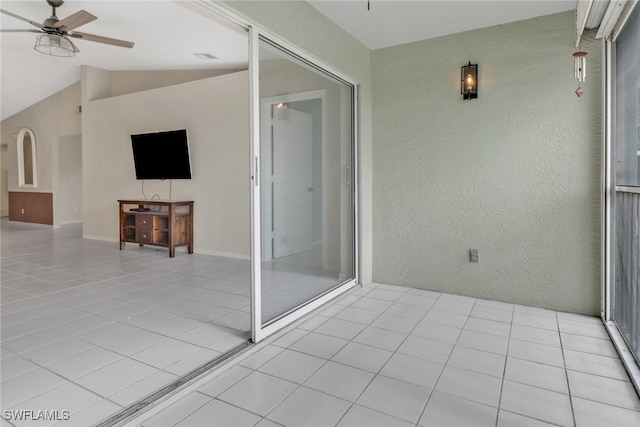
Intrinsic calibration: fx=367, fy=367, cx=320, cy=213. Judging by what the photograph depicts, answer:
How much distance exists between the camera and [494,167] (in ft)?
11.0

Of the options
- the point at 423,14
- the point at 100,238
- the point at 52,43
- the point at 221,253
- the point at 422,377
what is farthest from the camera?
the point at 100,238

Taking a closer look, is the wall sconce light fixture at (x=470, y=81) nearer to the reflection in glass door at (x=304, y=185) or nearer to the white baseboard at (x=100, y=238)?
the reflection in glass door at (x=304, y=185)

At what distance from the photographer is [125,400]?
71.5 inches

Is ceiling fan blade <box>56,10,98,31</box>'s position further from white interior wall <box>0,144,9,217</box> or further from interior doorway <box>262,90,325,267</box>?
white interior wall <box>0,144,9,217</box>

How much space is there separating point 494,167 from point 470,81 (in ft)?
2.69

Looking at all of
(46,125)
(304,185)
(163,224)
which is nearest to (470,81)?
(304,185)

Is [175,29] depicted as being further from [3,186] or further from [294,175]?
[3,186]

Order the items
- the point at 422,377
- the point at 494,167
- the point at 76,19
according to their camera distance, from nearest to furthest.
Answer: the point at 422,377 < the point at 494,167 < the point at 76,19

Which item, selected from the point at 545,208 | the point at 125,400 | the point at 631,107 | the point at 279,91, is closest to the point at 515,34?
the point at 631,107

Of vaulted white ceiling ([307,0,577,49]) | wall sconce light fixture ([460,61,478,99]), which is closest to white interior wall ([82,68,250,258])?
vaulted white ceiling ([307,0,577,49])

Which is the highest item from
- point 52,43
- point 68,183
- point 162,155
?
point 52,43

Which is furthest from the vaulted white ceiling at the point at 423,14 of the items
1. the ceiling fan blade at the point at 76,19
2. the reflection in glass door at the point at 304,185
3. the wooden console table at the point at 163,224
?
the wooden console table at the point at 163,224

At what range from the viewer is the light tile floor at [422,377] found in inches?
67.2

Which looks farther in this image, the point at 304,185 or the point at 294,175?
the point at 304,185
